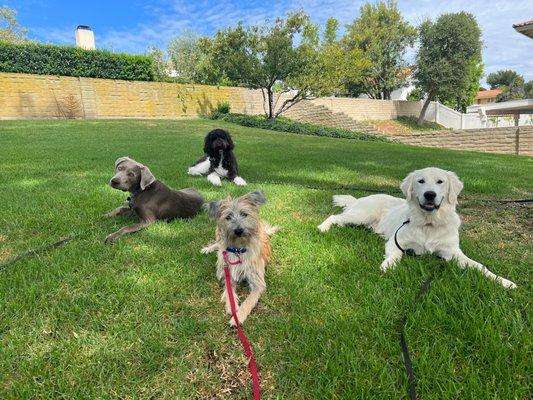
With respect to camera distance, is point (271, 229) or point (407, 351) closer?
point (407, 351)

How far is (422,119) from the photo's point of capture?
144 ft

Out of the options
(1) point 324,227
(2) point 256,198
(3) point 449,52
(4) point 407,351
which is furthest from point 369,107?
(4) point 407,351

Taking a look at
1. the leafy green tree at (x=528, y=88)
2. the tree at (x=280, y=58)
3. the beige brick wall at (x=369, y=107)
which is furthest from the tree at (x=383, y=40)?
the leafy green tree at (x=528, y=88)

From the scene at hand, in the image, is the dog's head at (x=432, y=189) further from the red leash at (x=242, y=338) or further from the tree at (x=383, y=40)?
the tree at (x=383, y=40)

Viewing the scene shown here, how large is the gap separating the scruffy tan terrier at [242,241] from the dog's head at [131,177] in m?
1.67

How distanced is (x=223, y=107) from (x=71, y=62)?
1174cm

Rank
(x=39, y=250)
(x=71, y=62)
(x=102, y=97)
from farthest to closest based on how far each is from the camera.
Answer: (x=102, y=97), (x=71, y=62), (x=39, y=250)

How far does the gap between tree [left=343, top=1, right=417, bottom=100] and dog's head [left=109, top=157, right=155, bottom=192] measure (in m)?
43.2

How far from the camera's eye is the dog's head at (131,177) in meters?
4.99

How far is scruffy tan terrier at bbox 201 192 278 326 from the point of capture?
351cm

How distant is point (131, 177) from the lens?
16.6ft

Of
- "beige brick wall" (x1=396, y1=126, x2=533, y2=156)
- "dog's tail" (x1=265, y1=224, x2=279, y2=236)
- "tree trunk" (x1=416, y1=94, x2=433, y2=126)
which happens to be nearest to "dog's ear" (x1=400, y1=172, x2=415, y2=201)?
"dog's tail" (x1=265, y1=224, x2=279, y2=236)

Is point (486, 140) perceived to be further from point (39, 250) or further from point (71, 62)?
point (71, 62)

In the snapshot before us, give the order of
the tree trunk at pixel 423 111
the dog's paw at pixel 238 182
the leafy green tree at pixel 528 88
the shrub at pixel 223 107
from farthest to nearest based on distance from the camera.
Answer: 1. the leafy green tree at pixel 528 88
2. the tree trunk at pixel 423 111
3. the shrub at pixel 223 107
4. the dog's paw at pixel 238 182
